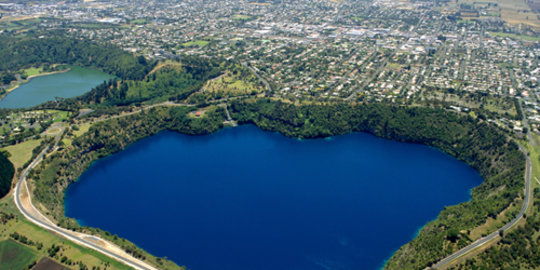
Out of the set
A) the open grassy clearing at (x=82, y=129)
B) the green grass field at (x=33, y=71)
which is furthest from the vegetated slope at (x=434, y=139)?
the green grass field at (x=33, y=71)

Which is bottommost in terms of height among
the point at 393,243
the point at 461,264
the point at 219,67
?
the point at 393,243

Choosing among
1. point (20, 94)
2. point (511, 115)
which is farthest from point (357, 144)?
point (20, 94)

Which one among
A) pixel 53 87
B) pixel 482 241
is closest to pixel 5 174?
pixel 53 87

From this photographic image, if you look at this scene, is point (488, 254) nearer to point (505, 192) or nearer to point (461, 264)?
point (461, 264)

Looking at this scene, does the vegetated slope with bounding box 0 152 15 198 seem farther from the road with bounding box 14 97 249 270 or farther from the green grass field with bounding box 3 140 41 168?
the green grass field with bounding box 3 140 41 168

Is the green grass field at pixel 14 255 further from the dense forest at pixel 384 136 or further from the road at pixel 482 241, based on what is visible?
the road at pixel 482 241

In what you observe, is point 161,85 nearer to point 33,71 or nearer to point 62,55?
point 33,71

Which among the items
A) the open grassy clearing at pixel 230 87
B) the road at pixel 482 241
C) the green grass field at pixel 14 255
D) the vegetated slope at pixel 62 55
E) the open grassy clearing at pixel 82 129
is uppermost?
the vegetated slope at pixel 62 55
